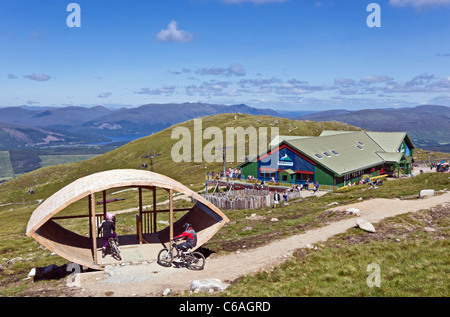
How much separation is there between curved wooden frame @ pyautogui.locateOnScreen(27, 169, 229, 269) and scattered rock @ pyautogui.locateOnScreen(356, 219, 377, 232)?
31.9ft

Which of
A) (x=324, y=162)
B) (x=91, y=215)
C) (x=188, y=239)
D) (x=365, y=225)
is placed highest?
(x=91, y=215)

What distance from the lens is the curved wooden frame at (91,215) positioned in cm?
1794

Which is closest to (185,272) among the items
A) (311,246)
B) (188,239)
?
(188,239)

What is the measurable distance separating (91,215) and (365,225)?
17475mm

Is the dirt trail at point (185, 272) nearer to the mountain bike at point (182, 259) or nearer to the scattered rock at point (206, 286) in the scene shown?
the mountain bike at point (182, 259)

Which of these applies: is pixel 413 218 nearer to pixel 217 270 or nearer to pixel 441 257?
pixel 441 257

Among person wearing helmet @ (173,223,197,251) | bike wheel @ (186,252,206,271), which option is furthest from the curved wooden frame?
Result: bike wheel @ (186,252,206,271)

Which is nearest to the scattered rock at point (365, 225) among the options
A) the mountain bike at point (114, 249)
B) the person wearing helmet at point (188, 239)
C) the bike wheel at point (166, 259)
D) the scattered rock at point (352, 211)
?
the scattered rock at point (352, 211)

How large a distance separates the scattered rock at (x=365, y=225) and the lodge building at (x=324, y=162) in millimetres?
31723

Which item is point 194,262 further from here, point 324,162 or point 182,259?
point 324,162

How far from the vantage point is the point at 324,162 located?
57.1 m

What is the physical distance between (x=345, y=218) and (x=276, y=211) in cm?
1176

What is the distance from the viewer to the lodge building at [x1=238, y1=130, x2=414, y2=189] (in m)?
57.1

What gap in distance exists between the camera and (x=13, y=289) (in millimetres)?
17766
